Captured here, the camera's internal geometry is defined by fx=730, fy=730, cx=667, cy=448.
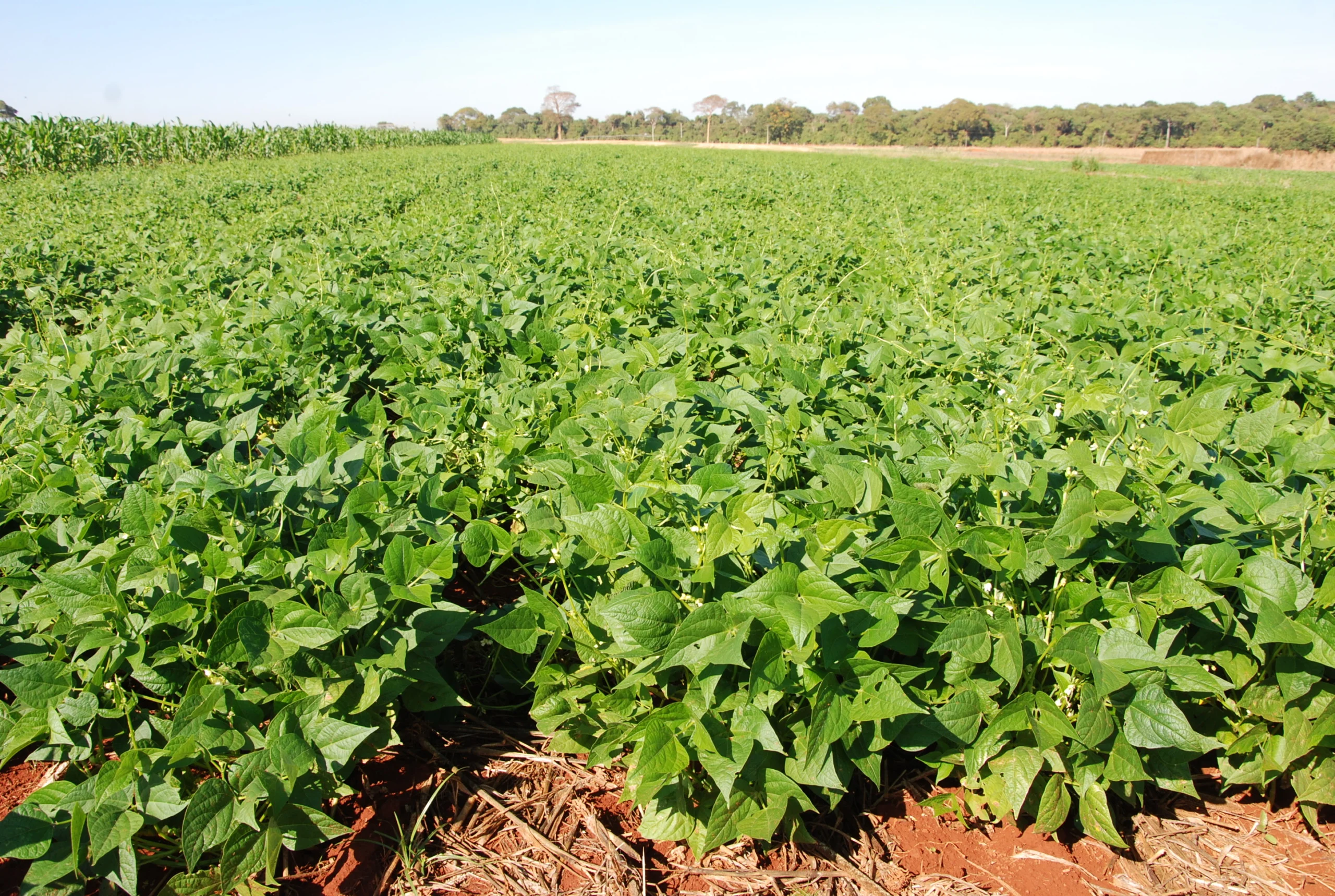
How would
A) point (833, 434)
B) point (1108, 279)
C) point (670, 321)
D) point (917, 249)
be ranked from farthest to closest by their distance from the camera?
1. point (917, 249)
2. point (1108, 279)
3. point (670, 321)
4. point (833, 434)

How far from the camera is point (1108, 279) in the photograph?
5.38m

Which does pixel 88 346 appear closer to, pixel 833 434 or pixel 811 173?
pixel 833 434

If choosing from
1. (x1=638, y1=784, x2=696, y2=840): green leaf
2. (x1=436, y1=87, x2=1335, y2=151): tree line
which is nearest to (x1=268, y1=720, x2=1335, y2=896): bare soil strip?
(x1=638, y1=784, x2=696, y2=840): green leaf

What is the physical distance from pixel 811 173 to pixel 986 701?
22799 millimetres

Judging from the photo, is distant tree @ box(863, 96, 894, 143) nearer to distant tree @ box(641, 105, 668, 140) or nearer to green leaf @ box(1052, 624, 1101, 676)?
distant tree @ box(641, 105, 668, 140)

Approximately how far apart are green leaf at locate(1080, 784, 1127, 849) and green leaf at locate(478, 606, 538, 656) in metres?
1.36

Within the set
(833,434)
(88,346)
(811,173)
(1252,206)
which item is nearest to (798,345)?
(833,434)

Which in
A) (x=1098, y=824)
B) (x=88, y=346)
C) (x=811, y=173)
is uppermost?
(x=811, y=173)

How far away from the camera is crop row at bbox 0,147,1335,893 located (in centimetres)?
151

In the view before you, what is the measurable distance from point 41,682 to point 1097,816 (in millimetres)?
2363

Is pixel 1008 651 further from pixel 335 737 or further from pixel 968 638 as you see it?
pixel 335 737

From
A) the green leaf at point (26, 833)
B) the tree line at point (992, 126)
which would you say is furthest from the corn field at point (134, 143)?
the tree line at point (992, 126)

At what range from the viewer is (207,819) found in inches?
55.3

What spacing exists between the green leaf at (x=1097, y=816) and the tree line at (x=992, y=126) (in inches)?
2948
